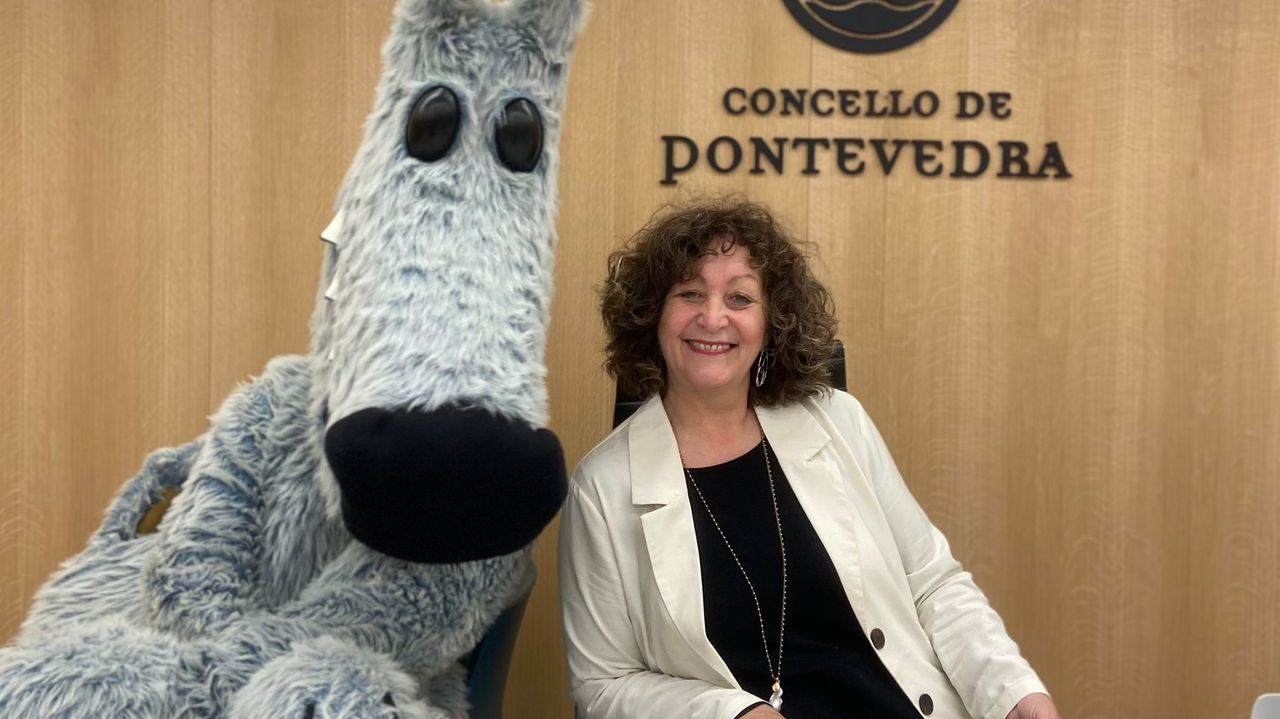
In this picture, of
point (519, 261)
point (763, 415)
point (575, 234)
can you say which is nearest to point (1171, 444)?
point (763, 415)

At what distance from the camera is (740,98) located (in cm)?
196

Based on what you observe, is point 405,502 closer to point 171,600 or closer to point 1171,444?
point 171,600

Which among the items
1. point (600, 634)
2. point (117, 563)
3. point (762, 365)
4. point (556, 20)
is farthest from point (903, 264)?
point (117, 563)

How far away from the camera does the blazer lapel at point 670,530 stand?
1.29 meters

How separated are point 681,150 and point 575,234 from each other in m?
0.28

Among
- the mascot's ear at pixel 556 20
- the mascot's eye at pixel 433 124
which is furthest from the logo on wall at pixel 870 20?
the mascot's eye at pixel 433 124

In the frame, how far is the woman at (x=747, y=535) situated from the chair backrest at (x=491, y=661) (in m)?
0.18

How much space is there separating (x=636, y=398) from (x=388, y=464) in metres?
0.84

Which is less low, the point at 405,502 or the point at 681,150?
the point at 681,150

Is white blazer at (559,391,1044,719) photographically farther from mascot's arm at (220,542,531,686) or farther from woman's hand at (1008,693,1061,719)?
mascot's arm at (220,542,531,686)

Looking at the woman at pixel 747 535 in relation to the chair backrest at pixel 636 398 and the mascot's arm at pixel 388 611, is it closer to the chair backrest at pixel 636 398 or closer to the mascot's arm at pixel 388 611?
the chair backrest at pixel 636 398

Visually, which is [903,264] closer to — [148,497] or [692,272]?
[692,272]

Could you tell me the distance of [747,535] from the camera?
1403mm

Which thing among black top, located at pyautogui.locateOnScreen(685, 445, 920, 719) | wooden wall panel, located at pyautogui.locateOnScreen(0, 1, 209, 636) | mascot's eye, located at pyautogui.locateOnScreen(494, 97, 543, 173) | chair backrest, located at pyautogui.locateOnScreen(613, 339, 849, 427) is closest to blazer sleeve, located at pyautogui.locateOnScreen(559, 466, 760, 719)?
black top, located at pyautogui.locateOnScreen(685, 445, 920, 719)
